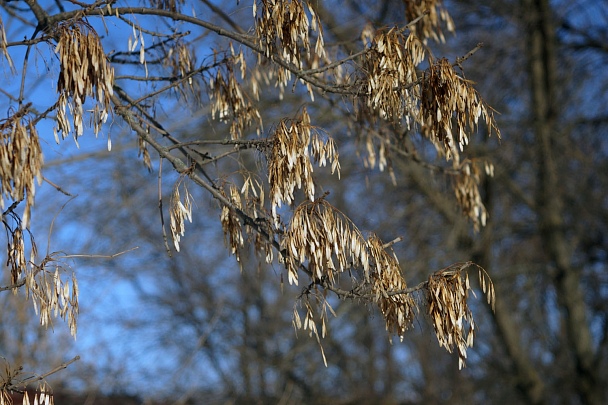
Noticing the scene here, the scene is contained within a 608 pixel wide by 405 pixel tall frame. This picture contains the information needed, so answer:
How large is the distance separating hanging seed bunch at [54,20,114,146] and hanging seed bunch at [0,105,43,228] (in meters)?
0.20

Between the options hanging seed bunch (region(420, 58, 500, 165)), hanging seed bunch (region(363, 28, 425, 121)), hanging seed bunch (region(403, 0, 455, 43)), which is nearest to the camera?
hanging seed bunch (region(420, 58, 500, 165))

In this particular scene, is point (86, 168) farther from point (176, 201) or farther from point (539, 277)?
point (176, 201)

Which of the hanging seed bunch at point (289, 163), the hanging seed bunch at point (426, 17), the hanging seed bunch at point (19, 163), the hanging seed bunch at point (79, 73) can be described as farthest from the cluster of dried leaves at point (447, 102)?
the hanging seed bunch at point (426, 17)

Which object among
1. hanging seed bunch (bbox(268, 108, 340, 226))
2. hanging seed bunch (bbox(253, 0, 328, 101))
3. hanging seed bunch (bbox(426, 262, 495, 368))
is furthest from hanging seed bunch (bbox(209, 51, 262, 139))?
hanging seed bunch (bbox(426, 262, 495, 368))

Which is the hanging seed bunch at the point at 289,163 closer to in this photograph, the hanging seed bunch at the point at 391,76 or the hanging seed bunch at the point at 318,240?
the hanging seed bunch at the point at 318,240

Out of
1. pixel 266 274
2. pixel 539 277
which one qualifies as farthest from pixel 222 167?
pixel 539 277

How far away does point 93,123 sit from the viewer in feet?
9.75

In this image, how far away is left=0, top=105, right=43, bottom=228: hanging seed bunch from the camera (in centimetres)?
249

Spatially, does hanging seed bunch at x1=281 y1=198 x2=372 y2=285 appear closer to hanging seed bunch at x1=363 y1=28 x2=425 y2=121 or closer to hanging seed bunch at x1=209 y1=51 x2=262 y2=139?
hanging seed bunch at x1=363 y1=28 x2=425 y2=121

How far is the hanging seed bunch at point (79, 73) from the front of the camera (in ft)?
8.82

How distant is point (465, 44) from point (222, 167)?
11.2 feet

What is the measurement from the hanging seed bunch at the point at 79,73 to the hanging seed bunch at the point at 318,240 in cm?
77

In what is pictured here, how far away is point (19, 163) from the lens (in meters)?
2.52

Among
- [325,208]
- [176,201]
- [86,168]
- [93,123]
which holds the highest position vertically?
[86,168]
